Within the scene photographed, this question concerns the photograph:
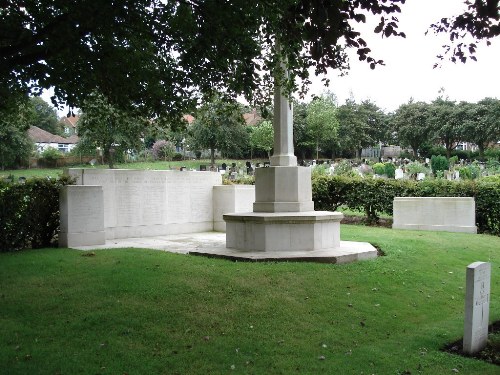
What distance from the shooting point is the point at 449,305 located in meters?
7.07

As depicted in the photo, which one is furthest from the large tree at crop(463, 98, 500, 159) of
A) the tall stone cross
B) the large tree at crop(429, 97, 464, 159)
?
the tall stone cross

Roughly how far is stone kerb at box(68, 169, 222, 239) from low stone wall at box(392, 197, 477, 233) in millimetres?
5819

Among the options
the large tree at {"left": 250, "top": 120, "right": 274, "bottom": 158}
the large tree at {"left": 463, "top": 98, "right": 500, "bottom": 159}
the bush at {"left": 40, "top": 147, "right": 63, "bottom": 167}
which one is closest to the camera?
the large tree at {"left": 250, "top": 120, "right": 274, "bottom": 158}

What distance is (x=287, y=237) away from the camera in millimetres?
9125

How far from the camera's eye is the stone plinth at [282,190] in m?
9.62

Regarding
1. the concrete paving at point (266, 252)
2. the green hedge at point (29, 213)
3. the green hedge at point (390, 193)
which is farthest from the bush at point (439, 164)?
the green hedge at point (29, 213)

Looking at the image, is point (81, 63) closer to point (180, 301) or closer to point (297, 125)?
point (180, 301)

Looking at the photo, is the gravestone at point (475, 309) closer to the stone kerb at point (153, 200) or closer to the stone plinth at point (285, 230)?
the stone plinth at point (285, 230)

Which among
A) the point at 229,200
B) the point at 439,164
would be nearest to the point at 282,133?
the point at 229,200

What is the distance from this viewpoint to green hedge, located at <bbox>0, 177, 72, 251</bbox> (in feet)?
33.3

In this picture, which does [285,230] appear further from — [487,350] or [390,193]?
[390,193]

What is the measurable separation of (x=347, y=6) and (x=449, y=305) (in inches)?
178

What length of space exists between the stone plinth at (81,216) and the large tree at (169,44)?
3.07 meters

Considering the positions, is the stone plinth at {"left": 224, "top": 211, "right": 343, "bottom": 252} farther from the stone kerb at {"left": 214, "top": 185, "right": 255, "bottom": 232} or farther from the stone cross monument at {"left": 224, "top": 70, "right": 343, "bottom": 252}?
the stone kerb at {"left": 214, "top": 185, "right": 255, "bottom": 232}
